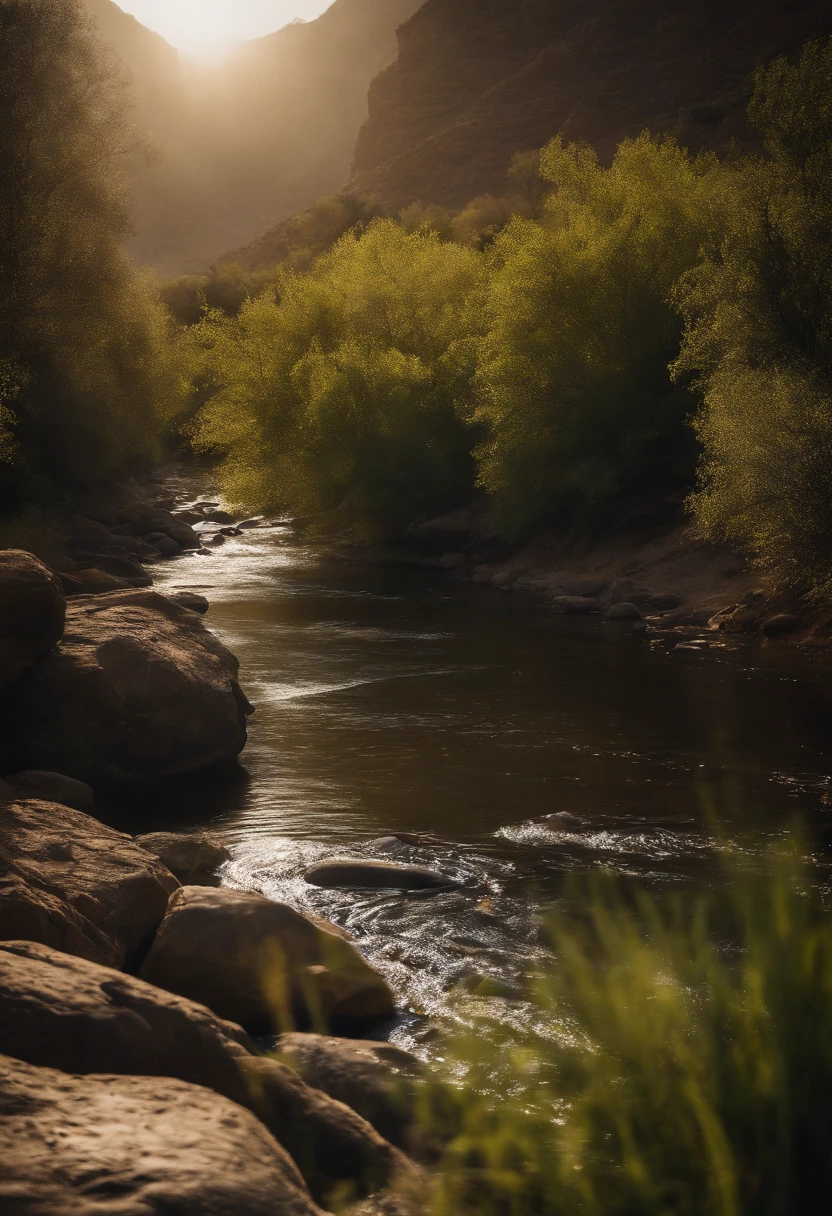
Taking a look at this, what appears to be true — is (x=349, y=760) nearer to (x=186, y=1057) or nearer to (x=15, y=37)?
(x=186, y=1057)

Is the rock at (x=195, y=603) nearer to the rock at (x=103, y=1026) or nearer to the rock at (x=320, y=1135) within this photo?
the rock at (x=103, y=1026)

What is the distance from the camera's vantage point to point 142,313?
3306 cm

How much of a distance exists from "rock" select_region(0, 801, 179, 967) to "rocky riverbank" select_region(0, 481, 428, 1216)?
17mm

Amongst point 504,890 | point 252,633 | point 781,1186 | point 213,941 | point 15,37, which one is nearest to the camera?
point 781,1186

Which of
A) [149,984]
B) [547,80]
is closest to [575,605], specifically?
[149,984]

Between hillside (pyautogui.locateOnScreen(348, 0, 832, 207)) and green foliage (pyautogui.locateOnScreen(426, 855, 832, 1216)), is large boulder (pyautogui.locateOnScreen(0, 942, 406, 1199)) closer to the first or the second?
green foliage (pyautogui.locateOnScreen(426, 855, 832, 1216))

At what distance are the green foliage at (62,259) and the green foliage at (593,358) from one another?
10.1 meters

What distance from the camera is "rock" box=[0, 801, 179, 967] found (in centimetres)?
644

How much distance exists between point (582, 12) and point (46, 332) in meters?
101

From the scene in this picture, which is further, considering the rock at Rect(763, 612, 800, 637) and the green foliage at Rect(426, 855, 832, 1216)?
the rock at Rect(763, 612, 800, 637)

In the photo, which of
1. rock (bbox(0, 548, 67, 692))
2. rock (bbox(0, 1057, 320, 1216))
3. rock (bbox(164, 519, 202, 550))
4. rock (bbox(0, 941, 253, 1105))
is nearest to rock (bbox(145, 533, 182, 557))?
rock (bbox(164, 519, 202, 550))

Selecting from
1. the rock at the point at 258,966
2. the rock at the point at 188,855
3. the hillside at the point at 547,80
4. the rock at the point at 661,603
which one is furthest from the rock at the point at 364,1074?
the hillside at the point at 547,80

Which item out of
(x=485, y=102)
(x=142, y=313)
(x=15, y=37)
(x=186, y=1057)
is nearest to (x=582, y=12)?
(x=485, y=102)

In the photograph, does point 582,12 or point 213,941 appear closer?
point 213,941
